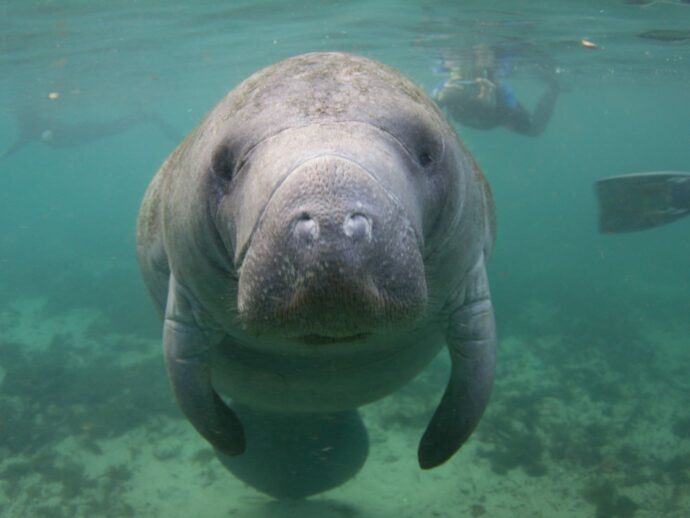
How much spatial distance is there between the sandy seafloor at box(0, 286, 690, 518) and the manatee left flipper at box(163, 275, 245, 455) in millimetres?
2220

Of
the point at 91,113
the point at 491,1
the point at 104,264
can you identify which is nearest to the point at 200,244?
the point at 491,1

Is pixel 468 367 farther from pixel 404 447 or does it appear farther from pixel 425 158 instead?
pixel 404 447

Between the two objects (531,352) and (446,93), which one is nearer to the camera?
(531,352)

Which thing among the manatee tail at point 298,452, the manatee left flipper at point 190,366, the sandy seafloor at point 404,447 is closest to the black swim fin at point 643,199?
the sandy seafloor at point 404,447

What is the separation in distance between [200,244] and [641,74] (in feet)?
85.3

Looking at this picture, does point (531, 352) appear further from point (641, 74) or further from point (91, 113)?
point (91, 113)

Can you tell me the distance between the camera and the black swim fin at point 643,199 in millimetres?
9484

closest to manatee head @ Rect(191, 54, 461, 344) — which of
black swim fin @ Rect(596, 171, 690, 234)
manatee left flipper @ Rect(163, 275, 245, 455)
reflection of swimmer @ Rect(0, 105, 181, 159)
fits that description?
manatee left flipper @ Rect(163, 275, 245, 455)

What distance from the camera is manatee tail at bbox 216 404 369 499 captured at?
14.6 ft

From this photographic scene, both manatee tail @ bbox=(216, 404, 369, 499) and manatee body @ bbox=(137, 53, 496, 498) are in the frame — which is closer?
manatee body @ bbox=(137, 53, 496, 498)

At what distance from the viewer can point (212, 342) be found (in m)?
2.98

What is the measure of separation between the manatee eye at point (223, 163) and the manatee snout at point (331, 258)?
1.46ft

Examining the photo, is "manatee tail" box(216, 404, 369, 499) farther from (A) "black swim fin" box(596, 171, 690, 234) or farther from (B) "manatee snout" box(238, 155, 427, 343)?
(A) "black swim fin" box(596, 171, 690, 234)

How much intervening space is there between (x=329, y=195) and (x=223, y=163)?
681mm
